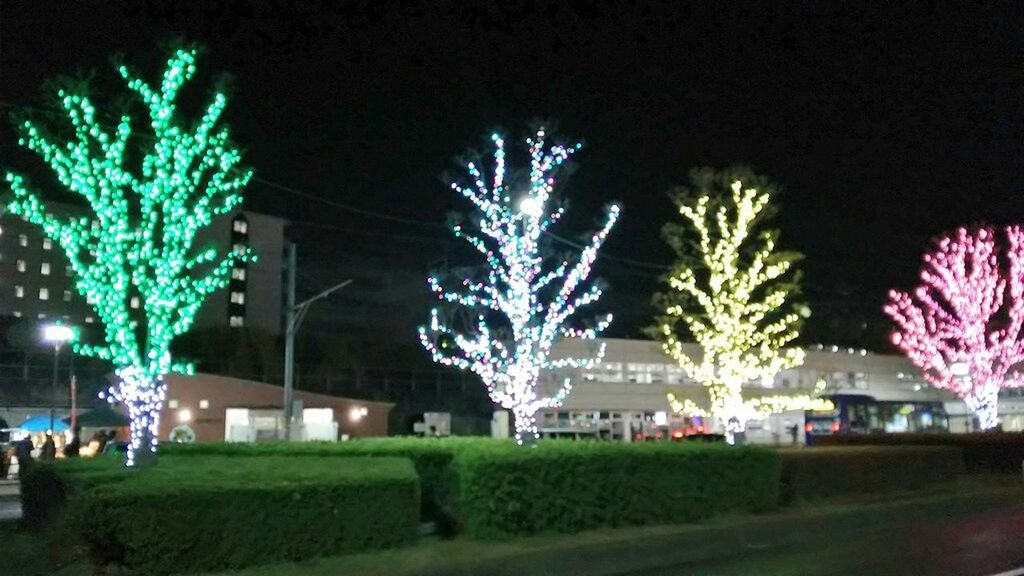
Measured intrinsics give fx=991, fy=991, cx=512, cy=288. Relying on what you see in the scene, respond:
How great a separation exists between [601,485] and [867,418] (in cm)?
3689

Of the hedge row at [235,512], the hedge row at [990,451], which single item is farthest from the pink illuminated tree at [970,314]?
the hedge row at [235,512]

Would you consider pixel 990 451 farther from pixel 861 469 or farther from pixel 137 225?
pixel 137 225

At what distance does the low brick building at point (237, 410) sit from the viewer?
39.9 m

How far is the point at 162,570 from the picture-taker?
10.2 metres

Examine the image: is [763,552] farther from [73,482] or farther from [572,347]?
[572,347]

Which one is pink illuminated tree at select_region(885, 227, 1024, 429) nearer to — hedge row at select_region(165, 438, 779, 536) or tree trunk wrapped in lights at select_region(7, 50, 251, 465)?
hedge row at select_region(165, 438, 779, 536)

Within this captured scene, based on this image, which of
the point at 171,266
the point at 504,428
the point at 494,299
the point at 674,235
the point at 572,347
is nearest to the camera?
the point at 171,266

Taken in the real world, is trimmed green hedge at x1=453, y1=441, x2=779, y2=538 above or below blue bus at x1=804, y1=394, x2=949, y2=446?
below

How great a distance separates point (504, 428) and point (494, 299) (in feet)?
58.3

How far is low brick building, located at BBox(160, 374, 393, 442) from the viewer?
131ft

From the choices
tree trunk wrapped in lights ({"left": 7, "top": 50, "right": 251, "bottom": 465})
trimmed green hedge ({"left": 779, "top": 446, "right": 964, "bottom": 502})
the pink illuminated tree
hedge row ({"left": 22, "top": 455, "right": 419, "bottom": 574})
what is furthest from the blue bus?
hedge row ({"left": 22, "top": 455, "right": 419, "bottom": 574})

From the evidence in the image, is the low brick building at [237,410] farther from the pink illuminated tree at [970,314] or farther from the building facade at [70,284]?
the building facade at [70,284]

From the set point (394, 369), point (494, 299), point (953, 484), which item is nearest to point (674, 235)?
point (494, 299)

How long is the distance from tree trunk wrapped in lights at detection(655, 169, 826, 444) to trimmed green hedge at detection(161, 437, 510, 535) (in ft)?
33.5
